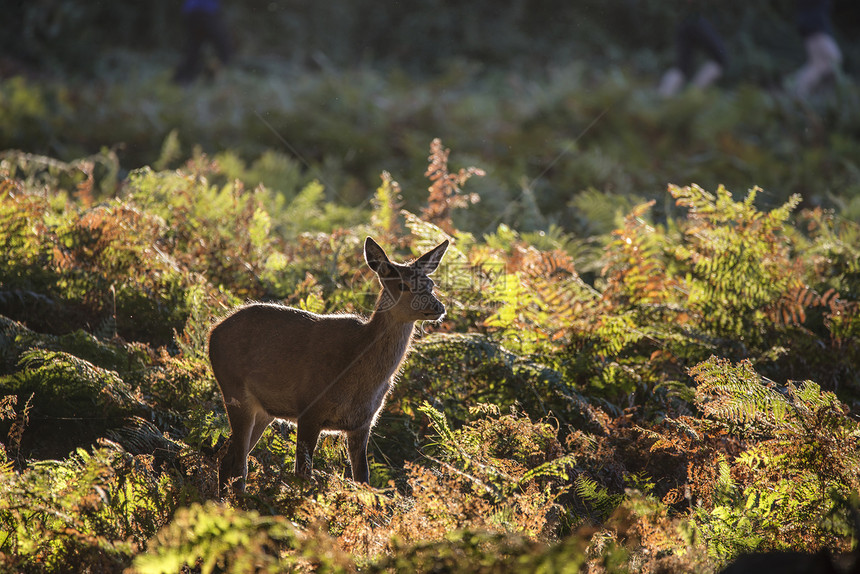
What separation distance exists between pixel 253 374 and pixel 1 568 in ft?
5.05

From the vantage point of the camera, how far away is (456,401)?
572 centimetres

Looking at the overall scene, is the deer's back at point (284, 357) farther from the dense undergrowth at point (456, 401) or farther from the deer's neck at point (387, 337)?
the dense undergrowth at point (456, 401)

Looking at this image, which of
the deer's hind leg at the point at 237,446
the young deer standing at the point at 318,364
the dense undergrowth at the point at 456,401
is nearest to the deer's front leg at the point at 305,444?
the young deer standing at the point at 318,364

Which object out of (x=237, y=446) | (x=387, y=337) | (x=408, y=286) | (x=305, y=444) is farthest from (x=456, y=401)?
(x=237, y=446)

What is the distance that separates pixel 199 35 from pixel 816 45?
1170cm

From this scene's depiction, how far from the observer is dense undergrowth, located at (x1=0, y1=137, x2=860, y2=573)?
3742mm

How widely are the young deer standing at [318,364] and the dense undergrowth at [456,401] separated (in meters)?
0.29

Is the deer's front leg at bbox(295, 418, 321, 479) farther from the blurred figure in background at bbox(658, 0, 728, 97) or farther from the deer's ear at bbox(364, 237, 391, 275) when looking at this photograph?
the blurred figure in background at bbox(658, 0, 728, 97)

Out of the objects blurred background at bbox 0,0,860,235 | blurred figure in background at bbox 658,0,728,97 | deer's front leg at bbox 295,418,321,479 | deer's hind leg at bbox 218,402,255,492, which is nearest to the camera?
deer's front leg at bbox 295,418,321,479

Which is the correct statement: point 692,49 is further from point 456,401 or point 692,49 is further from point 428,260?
point 428,260

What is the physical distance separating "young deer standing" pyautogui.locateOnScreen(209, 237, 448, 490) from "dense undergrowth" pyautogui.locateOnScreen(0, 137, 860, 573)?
0.95 ft

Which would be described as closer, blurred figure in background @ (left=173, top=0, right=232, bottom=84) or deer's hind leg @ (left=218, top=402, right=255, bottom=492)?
deer's hind leg @ (left=218, top=402, right=255, bottom=492)

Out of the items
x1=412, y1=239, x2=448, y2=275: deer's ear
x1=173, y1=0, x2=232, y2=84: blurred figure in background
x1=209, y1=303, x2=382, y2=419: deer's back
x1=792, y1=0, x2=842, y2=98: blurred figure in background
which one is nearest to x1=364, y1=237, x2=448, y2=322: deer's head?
x1=412, y1=239, x2=448, y2=275: deer's ear

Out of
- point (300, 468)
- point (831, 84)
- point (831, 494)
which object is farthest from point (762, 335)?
point (831, 84)
